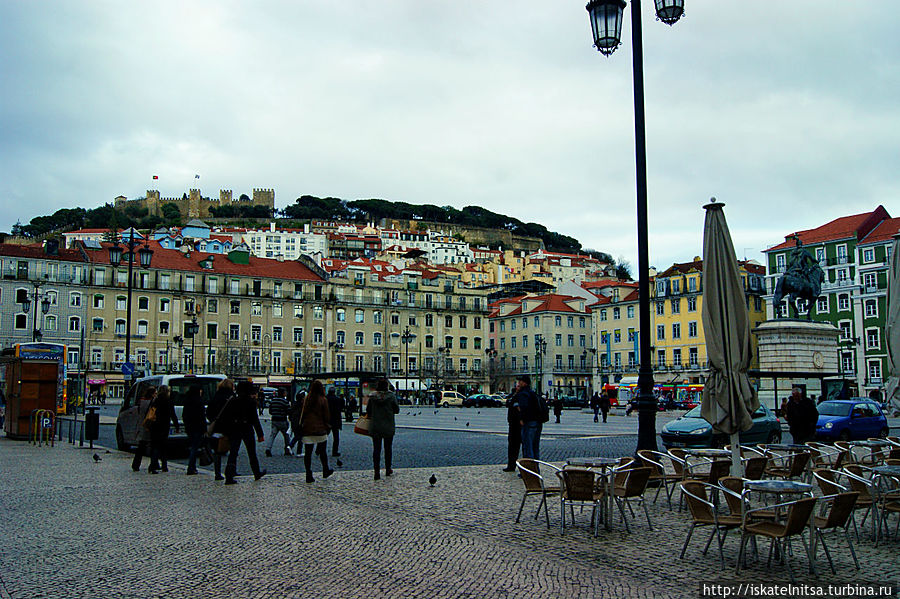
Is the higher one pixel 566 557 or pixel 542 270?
pixel 542 270

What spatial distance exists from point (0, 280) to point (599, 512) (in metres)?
75.1

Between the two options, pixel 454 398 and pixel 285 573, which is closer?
pixel 285 573

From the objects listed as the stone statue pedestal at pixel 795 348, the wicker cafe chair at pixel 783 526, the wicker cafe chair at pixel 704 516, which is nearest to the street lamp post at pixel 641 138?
the wicker cafe chair at pixel 704 516

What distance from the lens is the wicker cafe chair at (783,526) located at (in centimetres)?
→ 689

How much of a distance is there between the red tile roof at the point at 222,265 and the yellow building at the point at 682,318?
3656 centimetres

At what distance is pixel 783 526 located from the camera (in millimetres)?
7234

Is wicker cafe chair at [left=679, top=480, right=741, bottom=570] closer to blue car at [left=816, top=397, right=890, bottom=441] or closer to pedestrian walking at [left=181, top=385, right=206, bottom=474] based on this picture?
pedestrian walking at [left=181, top=385, right=206, bottom=474]

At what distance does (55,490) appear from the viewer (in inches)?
514

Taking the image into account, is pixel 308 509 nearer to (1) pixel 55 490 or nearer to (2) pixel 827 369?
(1) pixel 55 490

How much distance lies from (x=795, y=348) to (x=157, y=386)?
96.1ft

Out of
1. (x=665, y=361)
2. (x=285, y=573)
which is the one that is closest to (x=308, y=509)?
(x=285, y=573)

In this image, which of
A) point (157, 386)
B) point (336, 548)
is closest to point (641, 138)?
point (336, 548)

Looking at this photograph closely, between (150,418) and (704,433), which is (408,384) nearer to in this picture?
(704,433)

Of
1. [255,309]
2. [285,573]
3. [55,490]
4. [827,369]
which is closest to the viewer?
[285,573]
